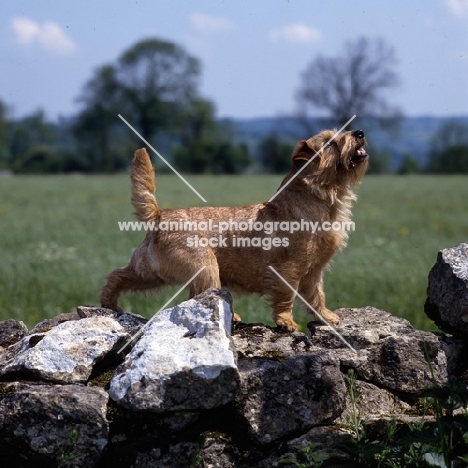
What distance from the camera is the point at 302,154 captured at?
19.3 feet

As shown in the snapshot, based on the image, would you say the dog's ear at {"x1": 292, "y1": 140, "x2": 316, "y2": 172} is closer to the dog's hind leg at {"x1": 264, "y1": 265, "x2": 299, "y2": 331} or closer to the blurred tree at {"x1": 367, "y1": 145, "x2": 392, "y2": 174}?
the dog's hind leg at {"x1": 264, "y1": 265, "x2": 299, "y2": 331}

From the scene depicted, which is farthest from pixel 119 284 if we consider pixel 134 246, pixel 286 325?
pixel 134 246

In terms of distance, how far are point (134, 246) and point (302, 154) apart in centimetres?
958

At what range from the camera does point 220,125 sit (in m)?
86.7

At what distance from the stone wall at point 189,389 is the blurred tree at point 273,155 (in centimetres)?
5174

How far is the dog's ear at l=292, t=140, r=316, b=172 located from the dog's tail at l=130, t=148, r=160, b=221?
45.2 inches

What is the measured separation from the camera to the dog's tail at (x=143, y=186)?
5684 mm

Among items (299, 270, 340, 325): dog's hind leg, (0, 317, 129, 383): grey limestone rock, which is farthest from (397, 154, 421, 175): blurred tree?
(0, 317, 129, 383): grey limestone rock

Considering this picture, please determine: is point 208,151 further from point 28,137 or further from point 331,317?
point 331,317

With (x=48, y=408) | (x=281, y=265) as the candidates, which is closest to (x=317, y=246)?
(x=281, y=265)

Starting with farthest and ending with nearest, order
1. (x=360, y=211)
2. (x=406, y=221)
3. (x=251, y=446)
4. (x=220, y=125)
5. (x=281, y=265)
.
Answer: (x=220, y=125) → (x=360, y=211) → (x=406, y=221) → (x=281, y=265) → (x=251, y=446)

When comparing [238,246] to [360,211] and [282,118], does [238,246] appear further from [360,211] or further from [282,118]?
[282,118]

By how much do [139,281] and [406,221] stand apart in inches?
641

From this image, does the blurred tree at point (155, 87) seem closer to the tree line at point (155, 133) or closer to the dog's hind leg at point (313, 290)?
the tree line at point (155, 133)
